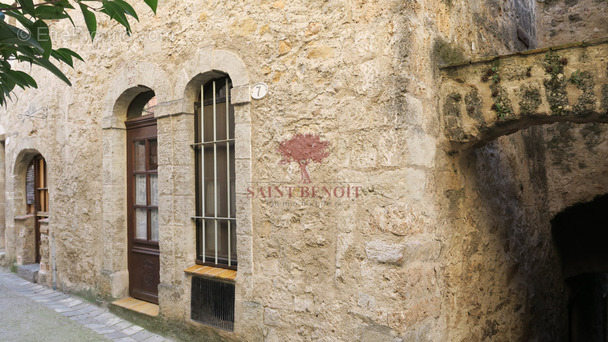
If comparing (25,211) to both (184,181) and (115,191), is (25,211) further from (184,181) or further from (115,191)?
(184,181)

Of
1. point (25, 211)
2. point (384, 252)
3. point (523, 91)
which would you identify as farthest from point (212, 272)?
point (25, 211)

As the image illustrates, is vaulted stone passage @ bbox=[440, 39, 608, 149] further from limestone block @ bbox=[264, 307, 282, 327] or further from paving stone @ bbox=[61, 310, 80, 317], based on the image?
paving stone @ bbox=[61, 310, 80, 317]

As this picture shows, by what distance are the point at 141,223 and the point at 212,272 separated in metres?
1.36

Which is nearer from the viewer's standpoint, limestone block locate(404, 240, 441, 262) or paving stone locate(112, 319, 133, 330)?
limestone block locate(404, 240, 441, 262)

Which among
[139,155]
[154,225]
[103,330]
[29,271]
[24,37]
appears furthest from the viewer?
[29,271]

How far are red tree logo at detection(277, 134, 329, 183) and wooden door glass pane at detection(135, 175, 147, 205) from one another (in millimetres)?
2074

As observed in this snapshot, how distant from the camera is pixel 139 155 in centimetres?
451

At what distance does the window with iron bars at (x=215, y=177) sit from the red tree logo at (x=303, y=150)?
693mm

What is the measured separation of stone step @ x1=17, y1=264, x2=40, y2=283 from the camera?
19.0 feet

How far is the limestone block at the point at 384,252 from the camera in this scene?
2.43m

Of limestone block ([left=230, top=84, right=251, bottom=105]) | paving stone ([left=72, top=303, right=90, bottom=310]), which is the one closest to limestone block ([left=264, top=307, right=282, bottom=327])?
limestone block ([left=230, top=84, right=251, bottom=105])

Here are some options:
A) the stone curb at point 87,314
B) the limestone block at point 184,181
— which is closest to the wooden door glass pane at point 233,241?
the limestone block at point 184,181

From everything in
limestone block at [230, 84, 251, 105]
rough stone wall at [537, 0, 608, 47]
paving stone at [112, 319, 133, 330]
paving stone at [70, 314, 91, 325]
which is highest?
rough stone wall at [537, 0, 608, 47]

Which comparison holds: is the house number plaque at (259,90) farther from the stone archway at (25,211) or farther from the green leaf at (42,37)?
the stone archway at (25,211)
